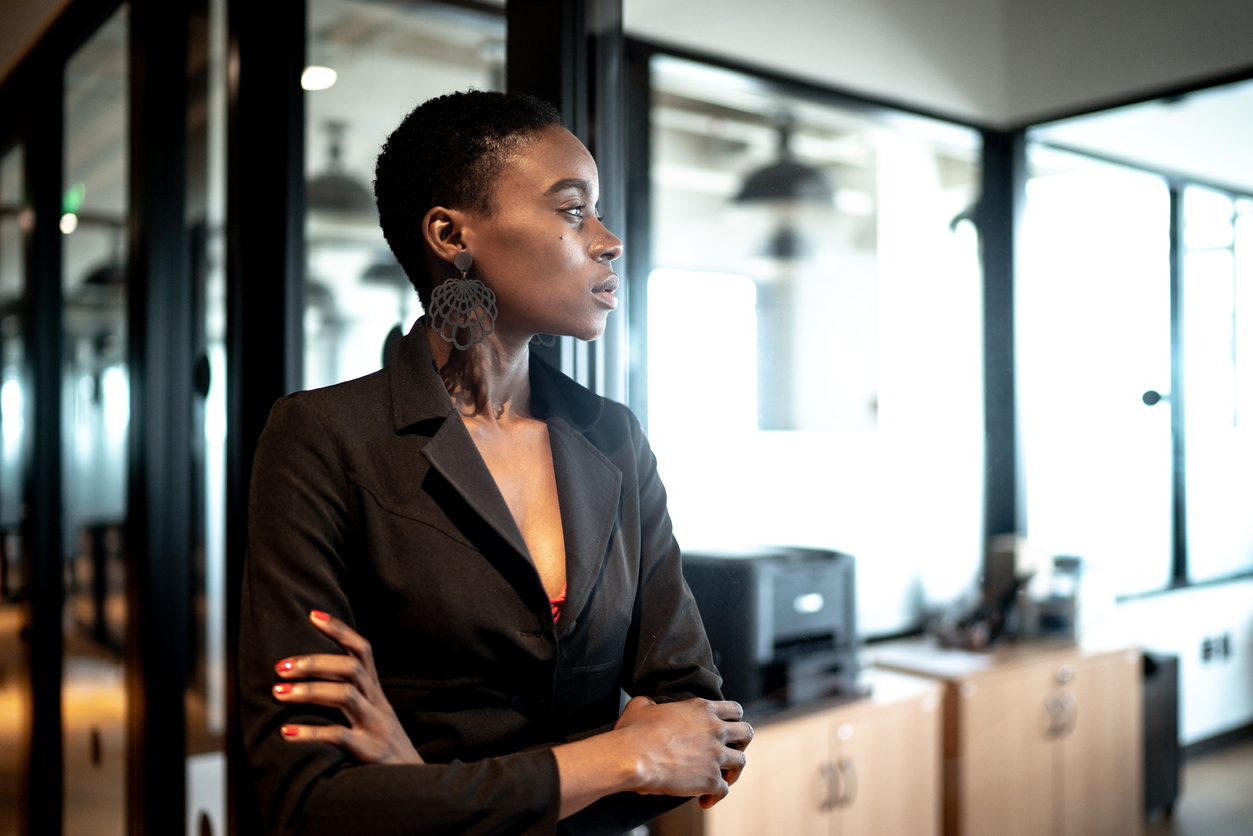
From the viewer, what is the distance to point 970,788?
0.95m

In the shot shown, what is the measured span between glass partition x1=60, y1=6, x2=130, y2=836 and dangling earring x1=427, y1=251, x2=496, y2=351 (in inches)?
85.2

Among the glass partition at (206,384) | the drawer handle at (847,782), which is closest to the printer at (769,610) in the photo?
the drawer handle at (847,782)

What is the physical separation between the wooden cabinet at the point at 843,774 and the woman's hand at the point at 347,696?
0.50 meters

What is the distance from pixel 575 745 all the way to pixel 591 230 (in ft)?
1.48

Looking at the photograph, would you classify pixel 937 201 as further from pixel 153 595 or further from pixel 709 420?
pixel 153 595

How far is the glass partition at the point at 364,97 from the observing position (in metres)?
1.67

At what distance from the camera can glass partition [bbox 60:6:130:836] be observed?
2.89 m

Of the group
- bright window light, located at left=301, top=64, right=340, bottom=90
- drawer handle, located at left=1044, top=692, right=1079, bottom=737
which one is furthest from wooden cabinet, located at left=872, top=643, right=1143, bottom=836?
bright window light, located at left=301, top=64, right=340, bottom=90

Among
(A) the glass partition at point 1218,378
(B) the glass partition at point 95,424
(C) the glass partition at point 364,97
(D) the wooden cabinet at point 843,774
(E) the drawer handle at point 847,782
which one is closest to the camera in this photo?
(A) the glass partition at point 1218,378

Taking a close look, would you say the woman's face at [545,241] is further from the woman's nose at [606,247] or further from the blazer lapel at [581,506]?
the blazer lapel at [581,506]

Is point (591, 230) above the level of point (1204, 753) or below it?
above

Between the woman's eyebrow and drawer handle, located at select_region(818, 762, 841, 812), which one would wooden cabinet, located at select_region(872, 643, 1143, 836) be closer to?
drawer handle, located at select_region(818, 762, 841, 812)

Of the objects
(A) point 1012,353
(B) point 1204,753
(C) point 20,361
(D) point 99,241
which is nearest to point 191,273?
(D) point 99,241

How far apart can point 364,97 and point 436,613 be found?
1.65 metres
